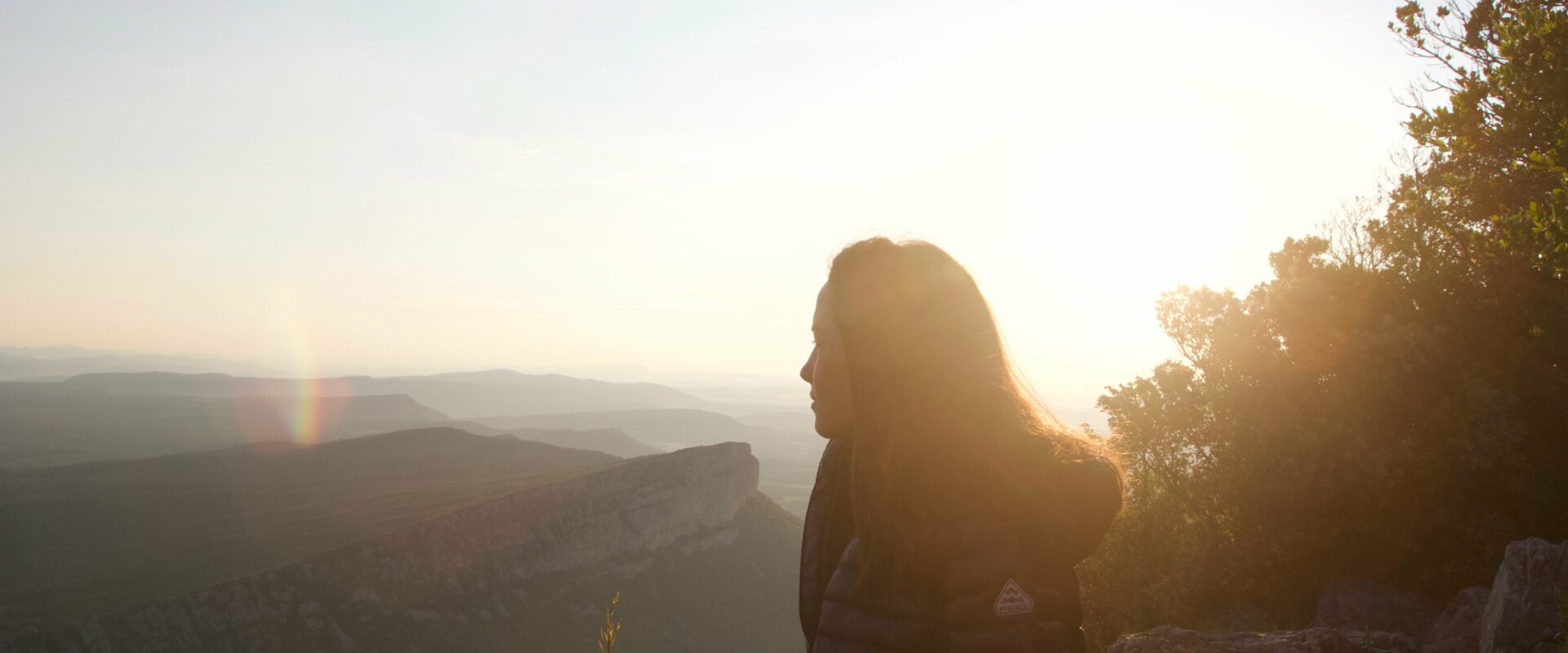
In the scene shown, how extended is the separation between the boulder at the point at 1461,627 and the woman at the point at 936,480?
418 inches

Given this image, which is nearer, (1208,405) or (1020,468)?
(1020,468)

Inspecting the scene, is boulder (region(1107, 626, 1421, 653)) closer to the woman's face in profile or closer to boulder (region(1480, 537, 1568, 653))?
boulder (region(1480, 537, 1568, 653))

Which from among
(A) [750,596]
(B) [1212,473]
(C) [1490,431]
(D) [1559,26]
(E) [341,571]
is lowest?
(A) [750,596]

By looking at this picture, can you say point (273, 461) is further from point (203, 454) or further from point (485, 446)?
point (485, 446)

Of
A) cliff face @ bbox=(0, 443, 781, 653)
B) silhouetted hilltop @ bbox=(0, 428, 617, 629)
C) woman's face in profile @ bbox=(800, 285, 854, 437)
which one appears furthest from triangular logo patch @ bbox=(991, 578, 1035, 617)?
silhouetted hilltop @ bbox=(0, 428, 617, 629)

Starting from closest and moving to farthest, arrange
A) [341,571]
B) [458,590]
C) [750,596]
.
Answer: [341,571] < [458,590] < [750,596]

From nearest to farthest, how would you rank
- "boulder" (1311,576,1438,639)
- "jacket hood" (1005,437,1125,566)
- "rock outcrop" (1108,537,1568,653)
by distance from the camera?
"jacket hood" (1005,437,1125,566), "rock outcrop" (1108,537,1568,653), "boulder" (1311,576,1438,639)

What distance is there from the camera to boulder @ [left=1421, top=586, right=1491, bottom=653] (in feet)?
32.5

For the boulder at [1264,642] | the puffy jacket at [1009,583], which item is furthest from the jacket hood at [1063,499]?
the boulder at [1264,642]

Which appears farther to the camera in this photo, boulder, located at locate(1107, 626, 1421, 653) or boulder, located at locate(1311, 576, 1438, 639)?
boulder, located at locate(1311, 576, 1438, 639)

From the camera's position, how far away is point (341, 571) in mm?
59281

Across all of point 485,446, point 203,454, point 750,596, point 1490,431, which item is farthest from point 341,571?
point 1490,431

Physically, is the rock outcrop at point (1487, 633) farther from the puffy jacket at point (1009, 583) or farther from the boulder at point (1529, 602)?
the puffy jacket at point (1009, 583)

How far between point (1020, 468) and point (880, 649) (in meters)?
0.66
